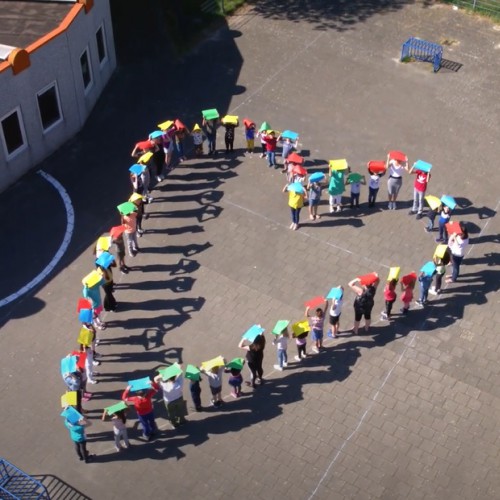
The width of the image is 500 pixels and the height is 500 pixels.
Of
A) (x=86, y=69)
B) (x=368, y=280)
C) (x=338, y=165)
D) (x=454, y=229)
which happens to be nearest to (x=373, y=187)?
(x=338, y=165)

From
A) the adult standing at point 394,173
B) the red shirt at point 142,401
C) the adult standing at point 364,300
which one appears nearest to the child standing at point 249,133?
the adult standing at point 394,173

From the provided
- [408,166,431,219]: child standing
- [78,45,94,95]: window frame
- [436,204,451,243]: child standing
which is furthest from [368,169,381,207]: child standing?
[78,45,94,95]: window frame

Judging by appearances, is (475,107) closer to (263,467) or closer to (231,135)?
(231,135)

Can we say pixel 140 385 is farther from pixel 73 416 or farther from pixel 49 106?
pixel 49 106

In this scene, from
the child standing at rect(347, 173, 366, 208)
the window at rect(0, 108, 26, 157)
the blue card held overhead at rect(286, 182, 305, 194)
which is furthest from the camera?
the window at rect(0, 108, 26, 157)

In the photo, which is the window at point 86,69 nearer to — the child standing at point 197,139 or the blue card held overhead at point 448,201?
the child standing at point 197,139

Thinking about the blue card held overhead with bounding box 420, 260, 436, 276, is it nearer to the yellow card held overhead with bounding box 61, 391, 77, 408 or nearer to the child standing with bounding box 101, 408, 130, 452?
the child standing with bounding box 101, 408, 130, 452

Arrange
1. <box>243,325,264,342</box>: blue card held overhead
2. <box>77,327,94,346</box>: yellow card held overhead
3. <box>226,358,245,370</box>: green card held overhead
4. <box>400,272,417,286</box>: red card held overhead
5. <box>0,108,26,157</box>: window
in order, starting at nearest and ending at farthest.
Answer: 1. <box>226,358,245,370</box>: green card held overhead
2. <box>243,325,264,342</box>: blue card held overhead
3. <box>77,327,94,346</box>: yellow card held overhead
4. <box>400,272,417,286</box>: red card held overhead
5. <box>0,108,26,157</box>: window

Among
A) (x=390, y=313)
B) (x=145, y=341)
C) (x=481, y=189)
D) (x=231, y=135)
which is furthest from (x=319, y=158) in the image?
(x=145, y=341)
